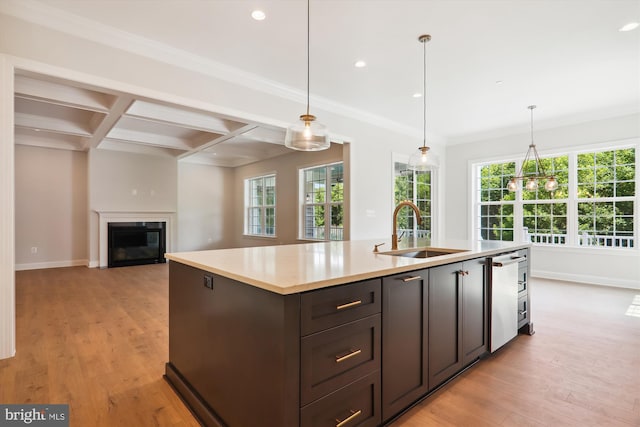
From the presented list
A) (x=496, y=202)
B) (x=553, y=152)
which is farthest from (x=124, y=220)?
(x=553, y=152)

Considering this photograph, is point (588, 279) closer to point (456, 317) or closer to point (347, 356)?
point (456, 317)

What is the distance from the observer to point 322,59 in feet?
11.7

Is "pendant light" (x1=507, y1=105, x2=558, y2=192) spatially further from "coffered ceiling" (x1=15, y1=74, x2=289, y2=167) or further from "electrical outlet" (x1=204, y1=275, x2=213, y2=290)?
"electrical outlet" (x1=204, y1=275, x2=213, y2=290)

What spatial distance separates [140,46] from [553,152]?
6.49 m

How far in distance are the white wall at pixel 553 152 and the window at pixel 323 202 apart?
102 inches

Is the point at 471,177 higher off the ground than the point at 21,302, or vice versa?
the point at 471,177

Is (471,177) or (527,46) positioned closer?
(527,46)

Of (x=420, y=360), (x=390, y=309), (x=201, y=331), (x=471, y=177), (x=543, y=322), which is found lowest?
(x=543, y=322)

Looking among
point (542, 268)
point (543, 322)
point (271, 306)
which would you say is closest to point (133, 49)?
point (271, 306)

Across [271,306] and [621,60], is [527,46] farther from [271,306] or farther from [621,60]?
[271,306]

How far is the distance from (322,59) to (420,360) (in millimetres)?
3133

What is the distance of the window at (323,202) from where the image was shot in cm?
644

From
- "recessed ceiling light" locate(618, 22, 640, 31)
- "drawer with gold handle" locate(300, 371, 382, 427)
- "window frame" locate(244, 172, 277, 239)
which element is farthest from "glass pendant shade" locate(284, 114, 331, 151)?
"window frame" locate(244, 172, 277, 239)

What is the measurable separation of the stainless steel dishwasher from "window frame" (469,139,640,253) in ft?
12.1
